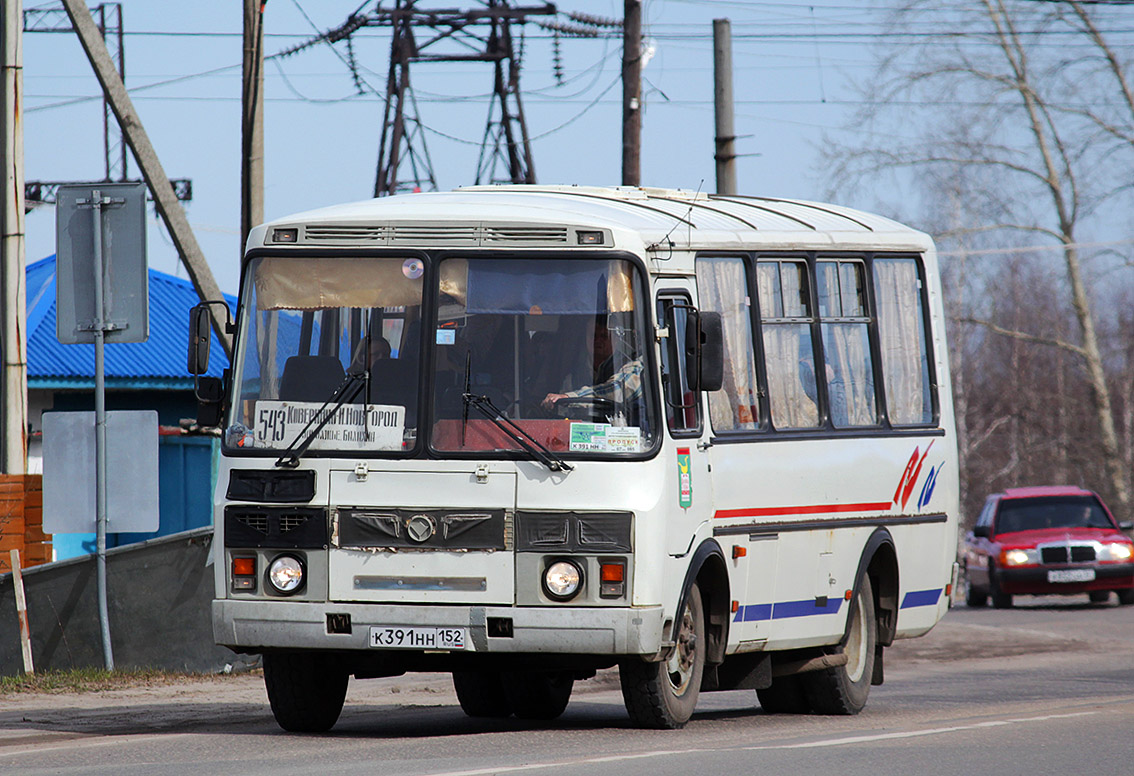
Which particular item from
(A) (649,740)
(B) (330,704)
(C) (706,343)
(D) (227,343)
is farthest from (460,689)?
(D) (227,343)

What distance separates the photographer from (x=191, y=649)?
14086 millimetres

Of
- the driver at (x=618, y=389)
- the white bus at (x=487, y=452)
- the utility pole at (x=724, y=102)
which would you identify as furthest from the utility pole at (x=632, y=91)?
the driver at (x=618, y=389)

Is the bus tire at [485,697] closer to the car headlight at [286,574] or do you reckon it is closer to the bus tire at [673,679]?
the bus tire at [673,679]

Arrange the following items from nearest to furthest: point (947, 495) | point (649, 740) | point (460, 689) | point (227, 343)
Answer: point (649, 740), point (460, 689), point (947, 495), point (227, 343)

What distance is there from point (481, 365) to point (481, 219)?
81 cm

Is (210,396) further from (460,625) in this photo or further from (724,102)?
(724,102)

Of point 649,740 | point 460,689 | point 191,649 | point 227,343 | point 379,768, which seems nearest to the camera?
point 379,768

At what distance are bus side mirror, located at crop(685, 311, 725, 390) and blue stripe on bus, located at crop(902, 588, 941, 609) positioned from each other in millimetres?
3598

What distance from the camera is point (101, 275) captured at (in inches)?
533

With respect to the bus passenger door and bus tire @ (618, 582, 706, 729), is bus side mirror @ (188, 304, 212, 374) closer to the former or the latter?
the bus passenger door

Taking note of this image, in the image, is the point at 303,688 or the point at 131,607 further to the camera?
the point at 131,607

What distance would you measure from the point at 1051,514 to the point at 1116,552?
1.43m

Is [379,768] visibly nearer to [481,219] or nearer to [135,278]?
[481,219]

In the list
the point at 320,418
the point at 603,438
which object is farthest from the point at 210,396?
the point at 603,438
